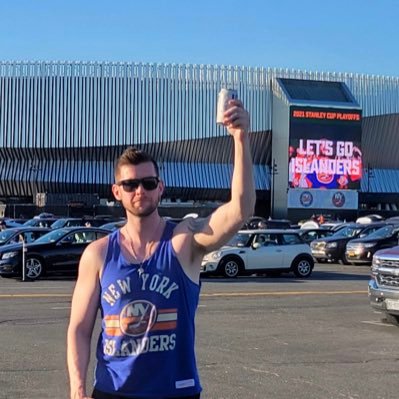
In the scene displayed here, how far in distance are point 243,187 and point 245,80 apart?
8672cm

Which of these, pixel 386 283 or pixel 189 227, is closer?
pixel 189 227

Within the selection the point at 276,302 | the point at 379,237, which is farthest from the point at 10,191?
the point at 276,302

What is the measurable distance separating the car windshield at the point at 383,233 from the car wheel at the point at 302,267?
7.11 metres

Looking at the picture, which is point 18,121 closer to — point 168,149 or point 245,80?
point 168,149

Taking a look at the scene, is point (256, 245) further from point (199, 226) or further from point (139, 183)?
point (139, 183)

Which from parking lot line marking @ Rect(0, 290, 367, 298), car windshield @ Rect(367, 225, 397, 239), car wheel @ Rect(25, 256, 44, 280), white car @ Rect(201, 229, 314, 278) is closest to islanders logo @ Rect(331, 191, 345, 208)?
car windshield @ Rect(367, 225, 397, 239)

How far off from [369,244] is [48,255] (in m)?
13.6

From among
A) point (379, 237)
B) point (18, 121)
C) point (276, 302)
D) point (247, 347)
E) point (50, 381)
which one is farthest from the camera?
point (18, 121)

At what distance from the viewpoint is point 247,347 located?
34.6 feet

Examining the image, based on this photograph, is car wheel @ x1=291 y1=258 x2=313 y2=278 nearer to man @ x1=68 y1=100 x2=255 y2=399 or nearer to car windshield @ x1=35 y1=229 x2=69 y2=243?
car windshield @ x1=35 y1=229 x2=69 y2=243

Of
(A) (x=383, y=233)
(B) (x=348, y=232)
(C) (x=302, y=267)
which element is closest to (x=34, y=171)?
(B) (x=348, y=232)

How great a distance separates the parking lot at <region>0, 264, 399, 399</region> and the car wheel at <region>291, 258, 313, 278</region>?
5743 millimetres

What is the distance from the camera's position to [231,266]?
78.7 feet

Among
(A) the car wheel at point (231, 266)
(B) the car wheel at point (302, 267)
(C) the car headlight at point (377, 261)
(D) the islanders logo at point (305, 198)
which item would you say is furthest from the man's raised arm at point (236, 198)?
(D) the islanders logo at point (305, 198)
